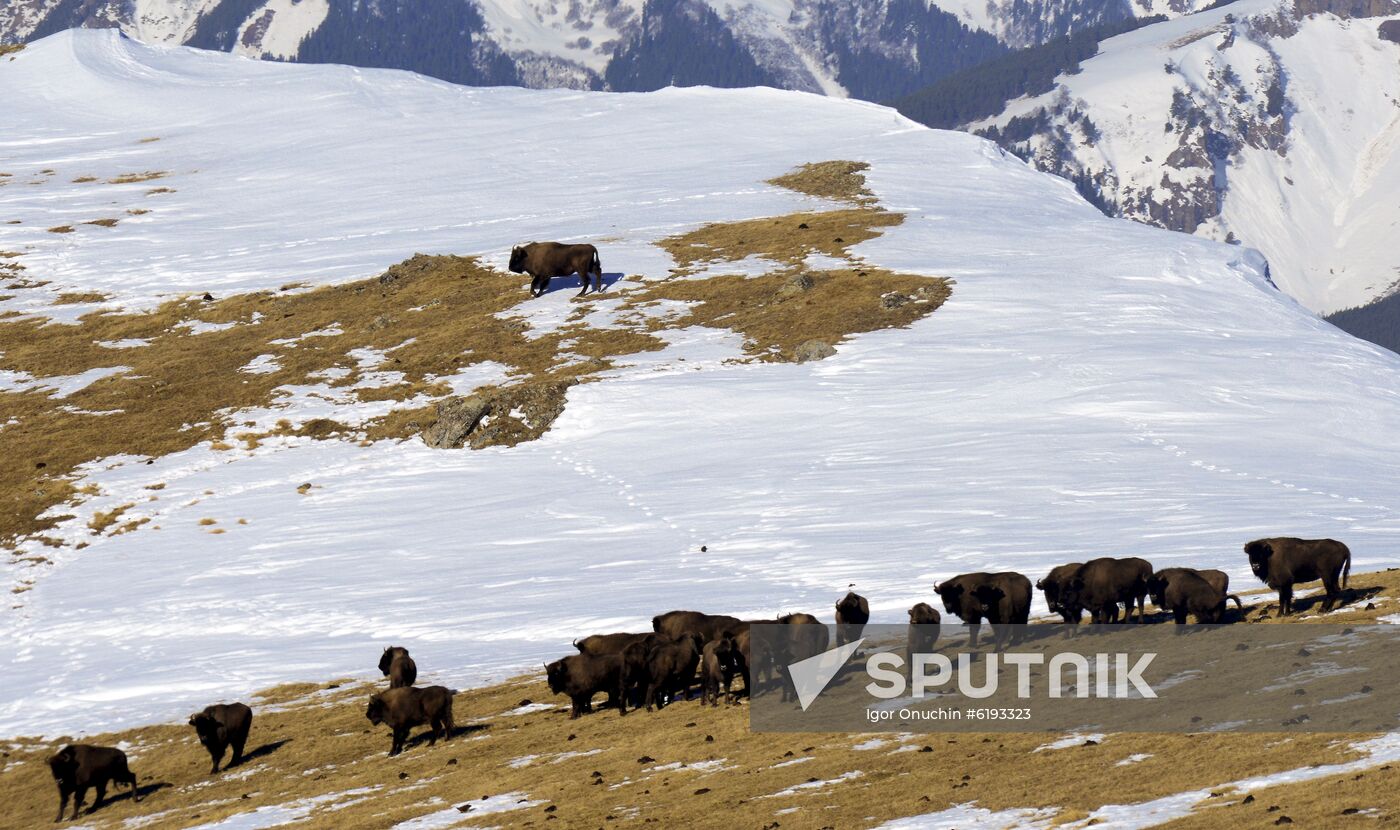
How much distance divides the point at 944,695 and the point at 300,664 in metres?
16.6

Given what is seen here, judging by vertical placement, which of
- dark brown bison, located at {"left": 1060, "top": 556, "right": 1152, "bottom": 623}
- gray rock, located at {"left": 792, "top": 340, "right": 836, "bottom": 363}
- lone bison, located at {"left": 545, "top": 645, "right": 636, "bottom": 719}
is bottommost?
lone bison, located at {"left": 545, "top": 645, "right": 636, "bottom": 719}

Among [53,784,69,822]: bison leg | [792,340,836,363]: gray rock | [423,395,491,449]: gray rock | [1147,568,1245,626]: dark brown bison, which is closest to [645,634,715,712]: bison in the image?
[1147,568,1245,626]: dark brown bison

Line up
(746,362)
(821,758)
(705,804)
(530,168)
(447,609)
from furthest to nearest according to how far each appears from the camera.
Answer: (530,168) → (746,362) → (447,609) → (821,758) → (705,804)

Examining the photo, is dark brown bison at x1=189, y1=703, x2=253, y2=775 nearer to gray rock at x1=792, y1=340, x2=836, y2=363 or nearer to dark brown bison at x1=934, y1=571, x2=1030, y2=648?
dark brown bison at x1=934, y1=571, x2=1030, y2=648

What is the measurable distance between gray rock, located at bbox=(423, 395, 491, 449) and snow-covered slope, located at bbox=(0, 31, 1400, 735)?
726mm

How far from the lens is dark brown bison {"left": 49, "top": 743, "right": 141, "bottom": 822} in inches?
1062

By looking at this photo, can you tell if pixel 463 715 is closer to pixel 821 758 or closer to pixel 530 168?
pixel 821 758

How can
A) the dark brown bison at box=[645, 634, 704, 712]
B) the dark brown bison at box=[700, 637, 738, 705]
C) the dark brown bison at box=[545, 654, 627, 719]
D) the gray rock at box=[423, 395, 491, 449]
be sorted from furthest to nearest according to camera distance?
the gray rock at box=[423, 395, 491, 449], the dark brown bison at box=[545, 654, 627, 719], the dark brown bison at box=[645, 634, 704, 712], the dark brown bison at box=[700, 637, 738, 705]

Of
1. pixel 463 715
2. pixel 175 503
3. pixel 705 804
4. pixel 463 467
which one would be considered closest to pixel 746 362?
pixel 463 467

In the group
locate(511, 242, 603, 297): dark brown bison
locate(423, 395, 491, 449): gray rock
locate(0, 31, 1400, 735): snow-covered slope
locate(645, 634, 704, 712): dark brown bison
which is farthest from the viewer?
locate(511, 242, 603, 297): dark brown bison

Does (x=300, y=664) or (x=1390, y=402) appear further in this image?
(x=1390, y=402)

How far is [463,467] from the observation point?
5059cm

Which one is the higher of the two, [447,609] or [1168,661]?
[1168,661]

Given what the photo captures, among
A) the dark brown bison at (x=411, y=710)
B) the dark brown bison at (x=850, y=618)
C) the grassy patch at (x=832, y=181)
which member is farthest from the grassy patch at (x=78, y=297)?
the dark brown bison at (x=850, y=618)
